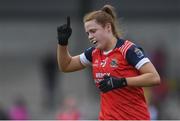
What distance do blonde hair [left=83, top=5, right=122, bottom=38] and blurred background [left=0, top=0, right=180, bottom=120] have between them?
11027 mm

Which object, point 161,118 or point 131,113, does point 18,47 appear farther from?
point 131,113

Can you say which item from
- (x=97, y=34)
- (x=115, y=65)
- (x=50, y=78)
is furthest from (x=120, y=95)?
(x=50, y=78)

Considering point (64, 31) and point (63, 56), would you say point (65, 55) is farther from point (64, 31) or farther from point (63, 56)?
point (64, 31)

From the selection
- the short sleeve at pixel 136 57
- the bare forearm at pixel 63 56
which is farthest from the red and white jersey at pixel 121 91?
the bare forearm at pixel 63 56

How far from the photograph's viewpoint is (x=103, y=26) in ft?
23.4

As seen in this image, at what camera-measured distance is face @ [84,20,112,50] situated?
23.2 feet

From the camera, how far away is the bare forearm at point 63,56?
24.6 feet

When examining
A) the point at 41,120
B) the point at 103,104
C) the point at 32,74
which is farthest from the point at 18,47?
the point at 103,104

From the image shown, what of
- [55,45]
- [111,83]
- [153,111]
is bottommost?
[153,111]

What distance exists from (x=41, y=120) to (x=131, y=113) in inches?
342

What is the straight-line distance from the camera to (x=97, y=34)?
23.2 ft

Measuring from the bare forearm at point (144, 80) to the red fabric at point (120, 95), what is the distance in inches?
6.7

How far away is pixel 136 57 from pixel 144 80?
226 millimetres

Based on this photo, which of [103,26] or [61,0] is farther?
[61,0]
